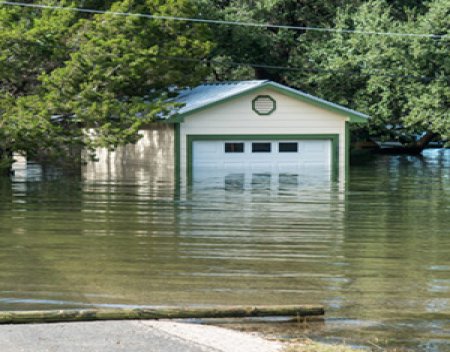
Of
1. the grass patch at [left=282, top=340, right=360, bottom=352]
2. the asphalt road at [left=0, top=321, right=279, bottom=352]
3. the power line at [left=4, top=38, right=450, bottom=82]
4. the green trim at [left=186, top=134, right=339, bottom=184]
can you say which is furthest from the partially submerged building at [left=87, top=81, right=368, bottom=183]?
the grass patch at [left=282, top=340, right=360, bottom=352]

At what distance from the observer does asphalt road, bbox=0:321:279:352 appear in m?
8.66

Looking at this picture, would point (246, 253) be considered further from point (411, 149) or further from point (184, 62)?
point (411, 149)

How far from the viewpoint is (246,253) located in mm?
16609

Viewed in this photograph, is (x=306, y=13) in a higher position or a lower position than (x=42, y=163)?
higher

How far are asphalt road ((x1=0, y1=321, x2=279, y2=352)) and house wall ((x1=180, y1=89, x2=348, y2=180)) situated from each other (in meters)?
32.4

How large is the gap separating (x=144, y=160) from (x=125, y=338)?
36727 mm

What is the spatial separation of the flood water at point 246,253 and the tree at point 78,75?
5.39m

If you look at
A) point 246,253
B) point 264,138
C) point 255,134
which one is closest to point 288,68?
point 264,138

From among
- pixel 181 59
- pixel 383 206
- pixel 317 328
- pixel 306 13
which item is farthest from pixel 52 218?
pixel 306 13

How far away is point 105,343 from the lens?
29.0 ft

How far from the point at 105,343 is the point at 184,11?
112ft

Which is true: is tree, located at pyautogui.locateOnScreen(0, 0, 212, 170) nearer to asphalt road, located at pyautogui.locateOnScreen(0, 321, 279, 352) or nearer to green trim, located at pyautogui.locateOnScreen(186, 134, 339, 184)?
green trim, located at pyautogui.locateOnScreen(186, 134, 339, 184)

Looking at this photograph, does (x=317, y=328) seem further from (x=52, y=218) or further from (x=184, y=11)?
(x=184, y=11)

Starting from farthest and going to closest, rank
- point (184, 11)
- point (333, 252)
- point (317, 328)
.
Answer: point (184, 11), point (333, 252), point (317, 328)
